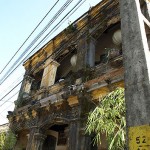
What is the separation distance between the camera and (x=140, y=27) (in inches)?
110

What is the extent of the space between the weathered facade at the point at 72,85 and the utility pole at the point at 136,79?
3.18 meters

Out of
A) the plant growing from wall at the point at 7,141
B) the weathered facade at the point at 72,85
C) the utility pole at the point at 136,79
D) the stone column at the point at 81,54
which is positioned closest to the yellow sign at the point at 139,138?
the utility pole at the point at 136,79

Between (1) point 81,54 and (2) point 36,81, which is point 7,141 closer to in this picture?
(2) point 36,81

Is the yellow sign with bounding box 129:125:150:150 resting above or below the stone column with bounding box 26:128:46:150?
below

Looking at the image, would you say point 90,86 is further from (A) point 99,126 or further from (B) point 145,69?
(B) point 145,69

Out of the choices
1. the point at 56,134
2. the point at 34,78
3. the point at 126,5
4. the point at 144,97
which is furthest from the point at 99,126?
the point at 34,78

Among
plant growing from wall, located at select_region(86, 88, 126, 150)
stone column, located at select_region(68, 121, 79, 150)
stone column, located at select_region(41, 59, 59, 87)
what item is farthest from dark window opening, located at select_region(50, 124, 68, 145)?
plant growing from wall, located at select_region(86, 88, 126, 150)

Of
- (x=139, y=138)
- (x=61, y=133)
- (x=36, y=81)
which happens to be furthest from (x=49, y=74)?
(x=139, y=138)

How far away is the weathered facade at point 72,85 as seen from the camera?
7.27m

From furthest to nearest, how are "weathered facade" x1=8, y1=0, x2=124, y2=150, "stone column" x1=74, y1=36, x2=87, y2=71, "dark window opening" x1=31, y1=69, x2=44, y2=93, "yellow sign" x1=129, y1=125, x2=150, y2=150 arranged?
1. "dark window opening" x1=31, y1=69, x2=44, y2=93
2. "stone column" x1=74, y1=36, x2=87, y2=71
3. "weathered facade" x1=8, y1=0, x2=124, y2=150
4. "yellow sign" x1=129, y1=125, x2=150, y2=150

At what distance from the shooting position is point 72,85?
816 centimetres

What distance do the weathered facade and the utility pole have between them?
125 inches

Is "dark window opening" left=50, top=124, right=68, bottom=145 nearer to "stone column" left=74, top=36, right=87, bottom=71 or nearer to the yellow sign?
"stone column" left=74, top=36, right=87, bottom=71

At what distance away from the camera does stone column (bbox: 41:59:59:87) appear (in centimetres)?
1083
